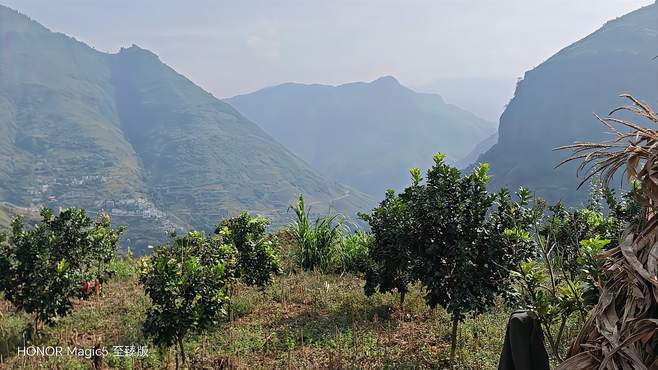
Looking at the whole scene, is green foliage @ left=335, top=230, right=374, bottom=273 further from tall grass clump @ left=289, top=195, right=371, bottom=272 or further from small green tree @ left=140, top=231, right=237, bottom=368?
small green tree @ left=140, top=231, right=237, bottom=368

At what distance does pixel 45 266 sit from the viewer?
7.87 meters

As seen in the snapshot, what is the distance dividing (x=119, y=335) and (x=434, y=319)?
229 inches

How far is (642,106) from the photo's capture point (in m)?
1.58

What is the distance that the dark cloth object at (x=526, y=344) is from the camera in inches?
70.0

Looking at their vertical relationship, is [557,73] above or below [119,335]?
above

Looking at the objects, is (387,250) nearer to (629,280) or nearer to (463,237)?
(463,237)

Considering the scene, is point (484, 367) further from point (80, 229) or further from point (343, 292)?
point (80, 229)

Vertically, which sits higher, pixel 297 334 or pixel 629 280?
pixel 629 280

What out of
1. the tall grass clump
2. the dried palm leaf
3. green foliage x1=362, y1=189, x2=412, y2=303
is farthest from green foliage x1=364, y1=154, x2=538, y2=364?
the tall grass clump

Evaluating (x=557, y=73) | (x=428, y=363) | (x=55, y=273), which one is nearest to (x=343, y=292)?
(x=428, y=363)

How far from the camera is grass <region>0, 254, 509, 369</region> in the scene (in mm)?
6703

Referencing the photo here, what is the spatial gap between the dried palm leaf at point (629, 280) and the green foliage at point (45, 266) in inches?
327

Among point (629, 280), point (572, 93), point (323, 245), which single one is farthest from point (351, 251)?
point (572, 93)

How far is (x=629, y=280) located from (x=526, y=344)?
1.72ft
